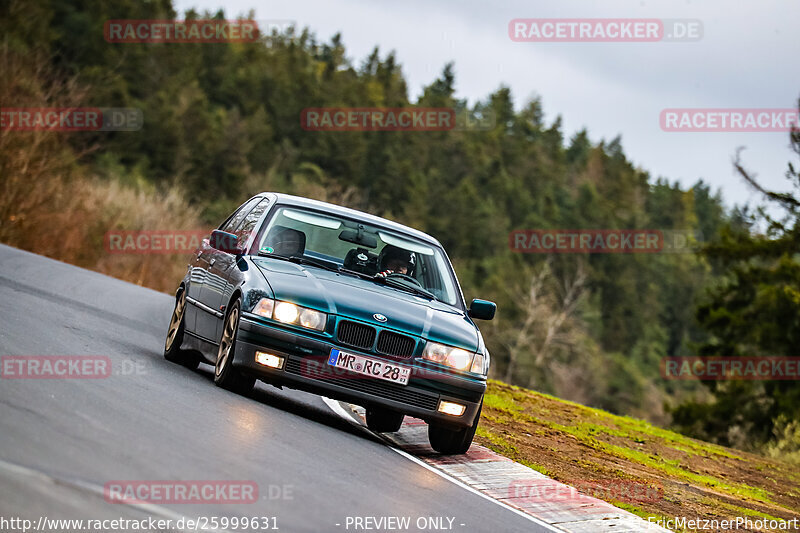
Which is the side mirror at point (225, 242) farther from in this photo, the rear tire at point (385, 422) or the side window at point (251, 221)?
the rear tire at point (385, 422)

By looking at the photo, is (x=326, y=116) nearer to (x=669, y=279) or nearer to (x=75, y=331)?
(x=669, y=279)

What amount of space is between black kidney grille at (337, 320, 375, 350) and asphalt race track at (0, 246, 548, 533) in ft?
2.56

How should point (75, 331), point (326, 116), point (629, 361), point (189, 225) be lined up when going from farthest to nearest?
point (326, 116), point (629, 361), point (189, 225), point (75, 331)

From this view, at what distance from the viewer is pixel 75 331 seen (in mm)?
12812

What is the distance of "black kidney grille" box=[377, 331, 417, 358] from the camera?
32.9 feet

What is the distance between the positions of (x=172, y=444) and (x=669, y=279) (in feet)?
477

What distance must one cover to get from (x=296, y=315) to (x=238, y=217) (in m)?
3.19

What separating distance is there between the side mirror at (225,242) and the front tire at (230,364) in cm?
78

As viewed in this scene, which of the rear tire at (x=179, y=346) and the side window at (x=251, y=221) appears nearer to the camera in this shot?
the side window at (x=251, y=221)

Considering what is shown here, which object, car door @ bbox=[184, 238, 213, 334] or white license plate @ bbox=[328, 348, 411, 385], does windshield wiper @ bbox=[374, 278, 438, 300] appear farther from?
car door @ bbox=[184, 238, 213, 334]

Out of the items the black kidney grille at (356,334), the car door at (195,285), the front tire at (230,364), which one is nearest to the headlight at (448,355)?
the black kidney grille at (356,334)

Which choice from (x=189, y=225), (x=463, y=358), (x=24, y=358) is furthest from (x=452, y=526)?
(x=189, y=225)

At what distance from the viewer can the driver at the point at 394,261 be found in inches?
451

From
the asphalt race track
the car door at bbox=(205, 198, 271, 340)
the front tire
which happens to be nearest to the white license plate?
the asphalt race track
